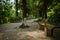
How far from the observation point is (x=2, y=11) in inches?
577

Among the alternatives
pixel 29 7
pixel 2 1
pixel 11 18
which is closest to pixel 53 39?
pixel 2 1

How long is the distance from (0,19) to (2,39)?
870 cm

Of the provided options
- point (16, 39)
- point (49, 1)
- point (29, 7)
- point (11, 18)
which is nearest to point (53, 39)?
point (16, 39)

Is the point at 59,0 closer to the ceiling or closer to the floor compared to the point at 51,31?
closer to the ceiling

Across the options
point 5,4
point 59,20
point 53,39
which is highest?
point 5,4

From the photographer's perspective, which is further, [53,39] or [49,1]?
[49,1]

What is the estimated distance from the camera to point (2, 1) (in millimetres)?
13703

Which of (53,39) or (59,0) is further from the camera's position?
(59,0)

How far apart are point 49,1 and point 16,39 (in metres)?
6.48

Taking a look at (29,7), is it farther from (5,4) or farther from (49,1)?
(49,1)

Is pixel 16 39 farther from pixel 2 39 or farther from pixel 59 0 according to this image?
pixel 59 0

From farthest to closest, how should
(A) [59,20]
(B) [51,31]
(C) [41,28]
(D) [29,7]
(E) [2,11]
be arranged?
(D) [29,7]
(E) [2,11]
(C) [41,28]
(A) [59,20]
(B) [51,31]

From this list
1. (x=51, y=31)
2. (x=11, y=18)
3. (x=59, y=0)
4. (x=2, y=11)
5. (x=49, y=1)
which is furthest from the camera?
(x=11, y=18)

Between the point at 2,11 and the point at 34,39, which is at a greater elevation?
the point at 2,11
